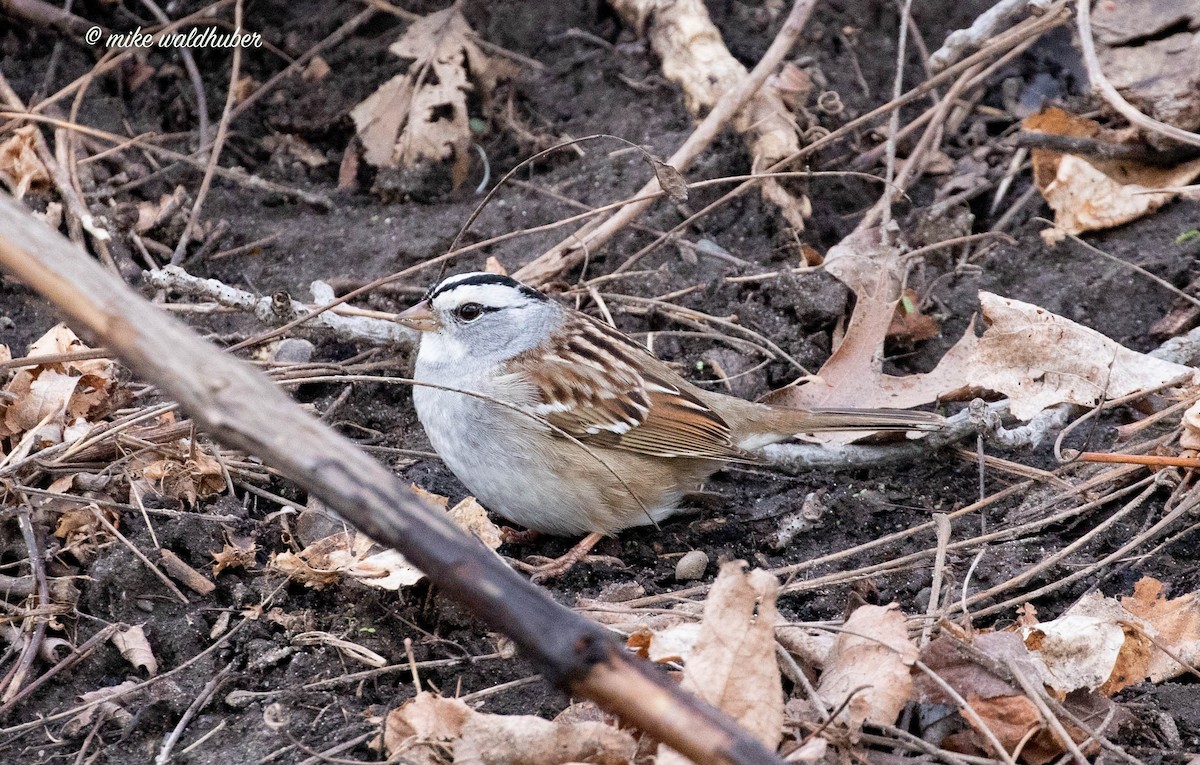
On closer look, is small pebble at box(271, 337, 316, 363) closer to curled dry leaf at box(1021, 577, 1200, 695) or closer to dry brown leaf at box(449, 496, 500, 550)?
dry brown leaf at box(449, 496, 500, 550)

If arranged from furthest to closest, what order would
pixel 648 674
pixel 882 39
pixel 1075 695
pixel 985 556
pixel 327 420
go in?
pixel 882 39, pixel 327 420, pixel 985 556, pixel 1075 695, pixel 648 674

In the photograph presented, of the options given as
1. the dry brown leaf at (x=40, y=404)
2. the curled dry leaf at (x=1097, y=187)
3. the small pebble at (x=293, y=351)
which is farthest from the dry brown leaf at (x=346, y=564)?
the curled dry leaf at (x=1097, y=187)

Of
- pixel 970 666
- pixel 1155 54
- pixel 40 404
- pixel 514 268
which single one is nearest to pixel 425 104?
pixel 514 268

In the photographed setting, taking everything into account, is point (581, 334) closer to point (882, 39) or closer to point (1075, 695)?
point (1075, 695)

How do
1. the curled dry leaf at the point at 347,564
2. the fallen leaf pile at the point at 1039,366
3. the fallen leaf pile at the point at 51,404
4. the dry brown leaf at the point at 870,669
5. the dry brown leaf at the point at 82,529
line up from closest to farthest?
the dry brown leaf at the point at 870,669 → the curled dry leaf at the point at 347,564 → the dry brown leaf at the point at 82,529 → the fallen leaf pile at the point at 51,404 → the fallen leaf pile at the point at 1039,366

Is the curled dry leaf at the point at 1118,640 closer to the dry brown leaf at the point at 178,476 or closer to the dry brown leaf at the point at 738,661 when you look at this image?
the dry brown leaf at the point at 738,661

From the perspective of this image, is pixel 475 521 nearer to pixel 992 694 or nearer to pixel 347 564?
pixel 347 564

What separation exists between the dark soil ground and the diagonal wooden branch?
954 mm

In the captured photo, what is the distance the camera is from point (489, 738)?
2.48 meters

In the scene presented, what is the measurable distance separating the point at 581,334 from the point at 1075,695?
6.67 ft

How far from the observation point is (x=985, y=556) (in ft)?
11.4

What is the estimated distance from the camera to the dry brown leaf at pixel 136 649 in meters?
2.99

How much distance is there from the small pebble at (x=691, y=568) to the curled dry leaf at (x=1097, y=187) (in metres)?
2.12

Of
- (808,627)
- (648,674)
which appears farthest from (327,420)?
(648,674)
